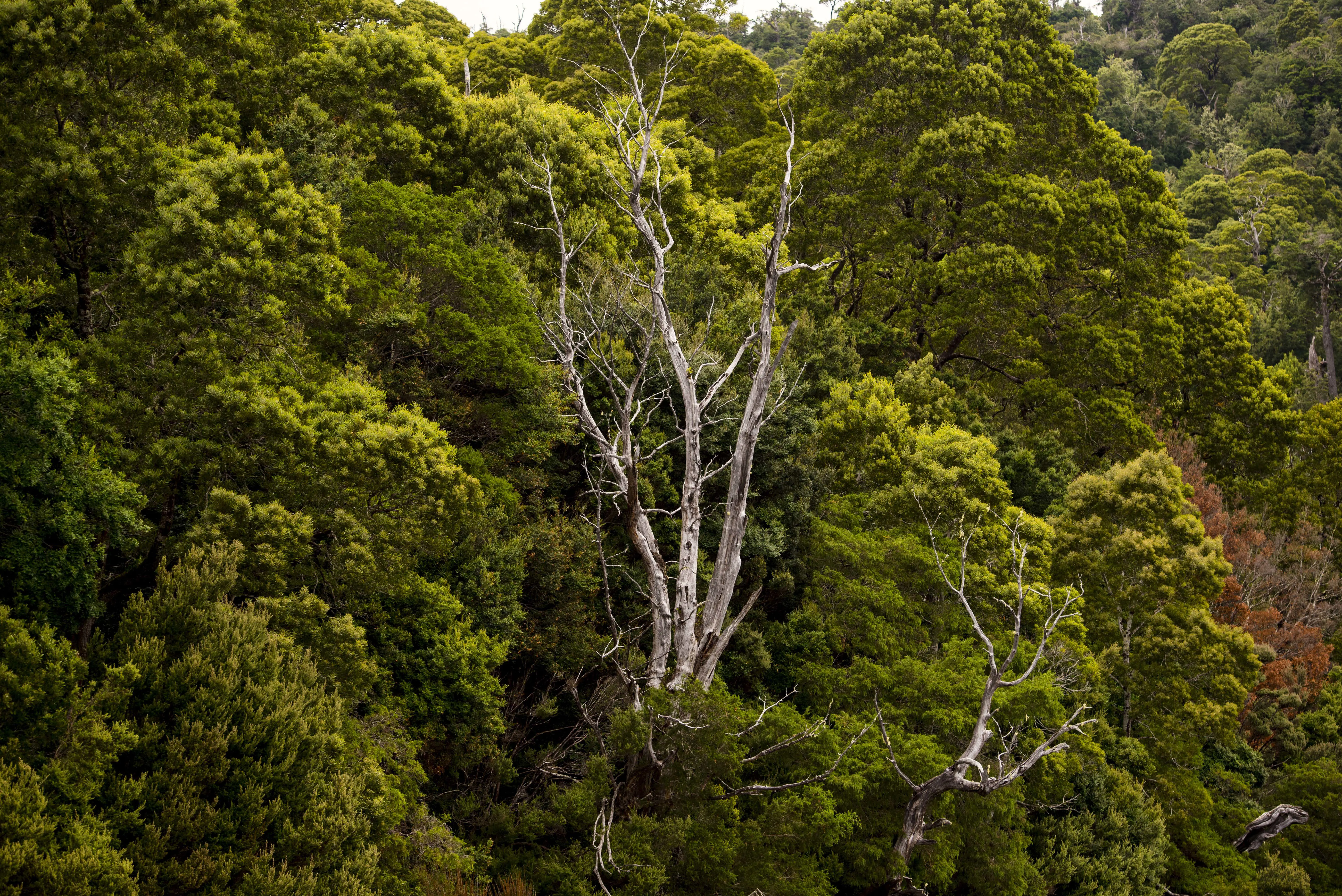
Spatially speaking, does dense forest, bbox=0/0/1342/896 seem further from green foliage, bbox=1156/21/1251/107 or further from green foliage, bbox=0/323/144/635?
green foliage, bbox=1156/21/1251/107

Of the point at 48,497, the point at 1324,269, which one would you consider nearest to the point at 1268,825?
the point at 48,497

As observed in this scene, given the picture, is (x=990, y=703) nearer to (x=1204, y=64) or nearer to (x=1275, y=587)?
(x=1275, y=587)

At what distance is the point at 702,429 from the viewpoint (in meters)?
21.6

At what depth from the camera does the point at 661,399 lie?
21.3 m

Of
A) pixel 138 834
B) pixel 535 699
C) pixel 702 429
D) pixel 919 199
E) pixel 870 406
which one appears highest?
pixel 919 199

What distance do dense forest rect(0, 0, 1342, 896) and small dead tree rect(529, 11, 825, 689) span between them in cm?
14

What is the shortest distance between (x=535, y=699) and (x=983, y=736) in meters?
8.48

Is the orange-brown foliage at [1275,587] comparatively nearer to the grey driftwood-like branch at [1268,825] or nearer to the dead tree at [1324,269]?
the grey driftwood-like branch at [1268,825]

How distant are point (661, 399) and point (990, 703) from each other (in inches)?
380

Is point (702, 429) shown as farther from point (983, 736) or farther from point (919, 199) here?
point (919, 199)

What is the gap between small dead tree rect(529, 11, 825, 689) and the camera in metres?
15.0

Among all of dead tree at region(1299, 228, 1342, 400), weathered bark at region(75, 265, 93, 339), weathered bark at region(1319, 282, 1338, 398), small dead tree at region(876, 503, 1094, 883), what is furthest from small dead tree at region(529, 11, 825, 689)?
dead tree at region(1299, 228, 1342, 400)

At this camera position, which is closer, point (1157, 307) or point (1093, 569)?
point (1093, 569)

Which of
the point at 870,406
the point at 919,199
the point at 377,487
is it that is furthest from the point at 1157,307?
the point at 377,487
